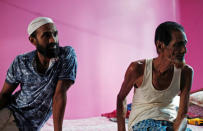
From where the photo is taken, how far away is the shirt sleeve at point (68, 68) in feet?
6.10

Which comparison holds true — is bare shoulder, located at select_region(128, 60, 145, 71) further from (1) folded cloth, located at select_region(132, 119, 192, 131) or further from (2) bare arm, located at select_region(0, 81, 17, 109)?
(2) bare arm, located at select_region(0, 81, 17, 109)

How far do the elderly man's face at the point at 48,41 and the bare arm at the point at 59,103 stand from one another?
224 millimetres

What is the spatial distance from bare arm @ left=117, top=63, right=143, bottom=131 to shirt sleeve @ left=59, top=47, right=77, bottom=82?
0.38 metres

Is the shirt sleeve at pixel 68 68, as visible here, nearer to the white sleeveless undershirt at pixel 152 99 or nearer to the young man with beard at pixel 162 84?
the young man with beard at pixel 162 84

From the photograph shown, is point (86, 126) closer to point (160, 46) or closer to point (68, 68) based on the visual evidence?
point (68, 68)

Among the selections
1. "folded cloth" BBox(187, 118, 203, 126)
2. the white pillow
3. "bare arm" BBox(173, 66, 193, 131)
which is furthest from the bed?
"bare arm" BBox(173, 66, 193, 131)

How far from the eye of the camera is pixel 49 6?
3.95 metres

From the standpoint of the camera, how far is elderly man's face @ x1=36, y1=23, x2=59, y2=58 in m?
1.92

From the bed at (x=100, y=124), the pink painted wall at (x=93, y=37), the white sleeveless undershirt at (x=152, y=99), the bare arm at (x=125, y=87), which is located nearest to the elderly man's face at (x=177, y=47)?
the white sleeveless undershirt at (x=152, y=99)

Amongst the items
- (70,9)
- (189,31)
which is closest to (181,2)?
(189,31)

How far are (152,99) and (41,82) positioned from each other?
0.78 metres

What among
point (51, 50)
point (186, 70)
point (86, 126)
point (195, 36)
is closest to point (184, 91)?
point (186, 70)

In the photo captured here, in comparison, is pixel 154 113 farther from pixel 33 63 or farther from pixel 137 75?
pixel 33 63

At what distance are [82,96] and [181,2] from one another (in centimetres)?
266
